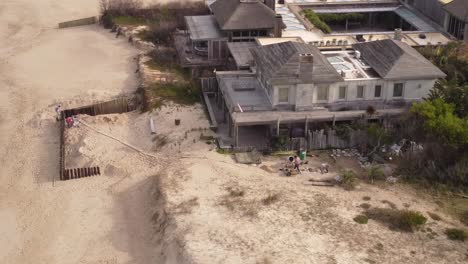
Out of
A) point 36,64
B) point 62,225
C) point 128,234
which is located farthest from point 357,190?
point 36,64

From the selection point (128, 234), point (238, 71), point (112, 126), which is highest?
point (238, 71)

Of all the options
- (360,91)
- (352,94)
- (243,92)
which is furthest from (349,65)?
(243,92)

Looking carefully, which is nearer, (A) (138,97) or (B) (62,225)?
(B) (62,225)

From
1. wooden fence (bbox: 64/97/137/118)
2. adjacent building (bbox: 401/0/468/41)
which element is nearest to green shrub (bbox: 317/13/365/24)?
adjacent building (bbox: 401/0/468/41)

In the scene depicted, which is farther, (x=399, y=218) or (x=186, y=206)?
(x=186, y=206)

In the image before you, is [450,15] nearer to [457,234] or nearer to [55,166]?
[457,234]

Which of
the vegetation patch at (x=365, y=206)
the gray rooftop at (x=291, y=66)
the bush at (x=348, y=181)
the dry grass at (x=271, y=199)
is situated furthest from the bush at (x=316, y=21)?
the dry grass at (x=271, y=199)

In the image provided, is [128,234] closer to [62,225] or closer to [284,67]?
[62,225]
